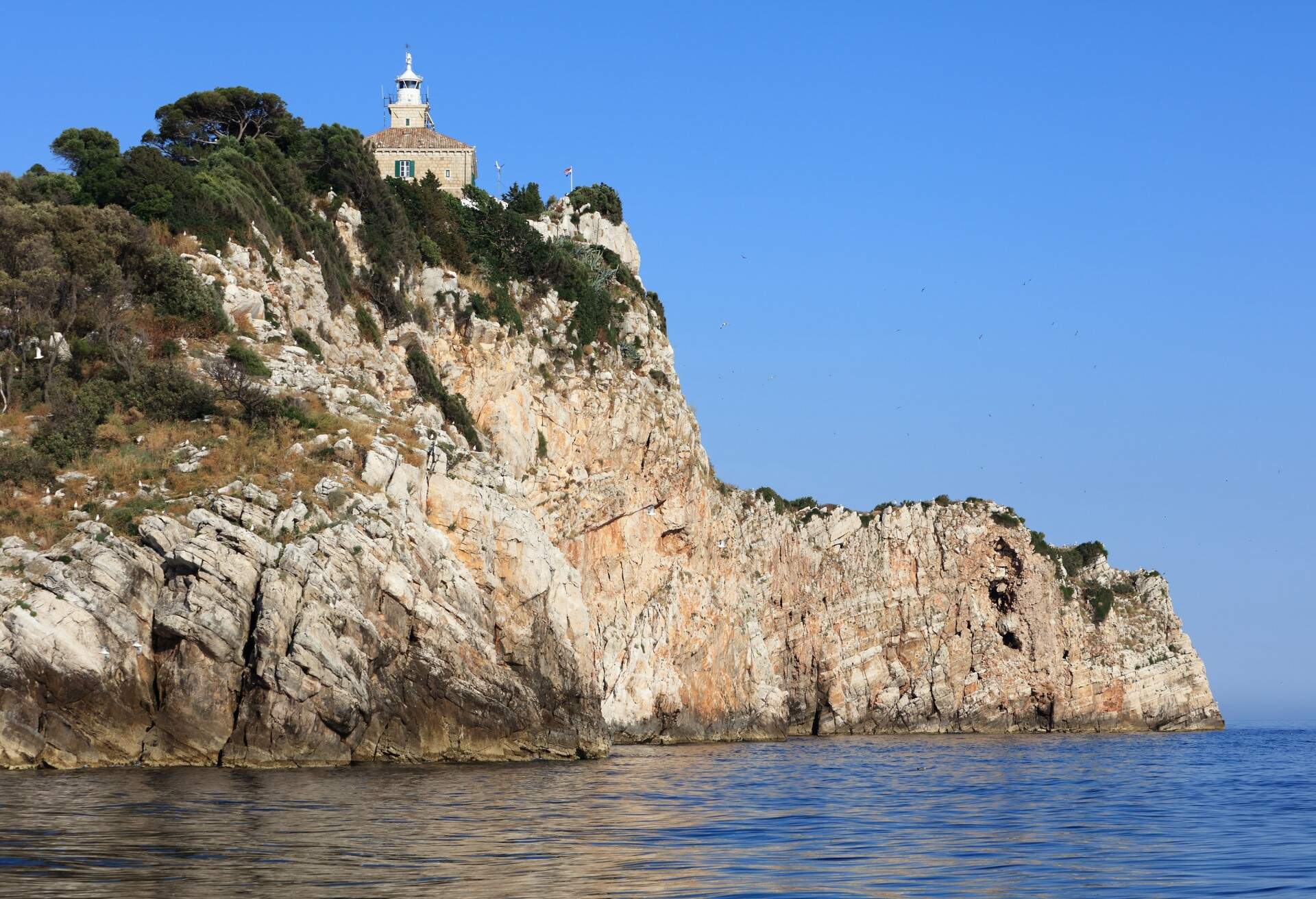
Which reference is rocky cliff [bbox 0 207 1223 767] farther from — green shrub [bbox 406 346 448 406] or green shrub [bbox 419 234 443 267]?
green shrub [bbox 419 234 443 267]

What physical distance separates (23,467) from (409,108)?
53.8m

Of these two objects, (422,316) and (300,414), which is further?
(422,316)

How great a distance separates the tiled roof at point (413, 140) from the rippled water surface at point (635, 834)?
162 feet

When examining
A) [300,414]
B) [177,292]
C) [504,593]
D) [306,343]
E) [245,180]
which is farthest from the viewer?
[245,180]

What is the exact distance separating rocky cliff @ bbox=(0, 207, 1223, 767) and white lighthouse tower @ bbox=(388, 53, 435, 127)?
16451mm

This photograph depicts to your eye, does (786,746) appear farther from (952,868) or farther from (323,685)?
(952,868)

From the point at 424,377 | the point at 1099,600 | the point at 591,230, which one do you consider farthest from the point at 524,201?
the point at 1099,600

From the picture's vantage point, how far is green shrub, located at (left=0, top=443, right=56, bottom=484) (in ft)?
123

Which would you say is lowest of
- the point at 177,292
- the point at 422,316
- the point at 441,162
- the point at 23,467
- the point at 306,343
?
the point at 23,467

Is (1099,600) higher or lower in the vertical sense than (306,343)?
lower

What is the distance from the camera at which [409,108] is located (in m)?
86.9

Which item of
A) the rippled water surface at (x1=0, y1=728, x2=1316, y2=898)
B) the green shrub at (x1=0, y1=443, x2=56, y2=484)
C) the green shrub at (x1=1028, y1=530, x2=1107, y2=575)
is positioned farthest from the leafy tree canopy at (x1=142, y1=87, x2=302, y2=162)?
the green shrub at (x1=1028, y1=530, x2=1107, y2=575)

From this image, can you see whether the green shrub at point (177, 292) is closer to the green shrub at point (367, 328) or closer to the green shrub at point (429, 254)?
the green shrub at point (367, 328)

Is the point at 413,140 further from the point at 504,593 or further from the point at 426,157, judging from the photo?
the point at 504,593
